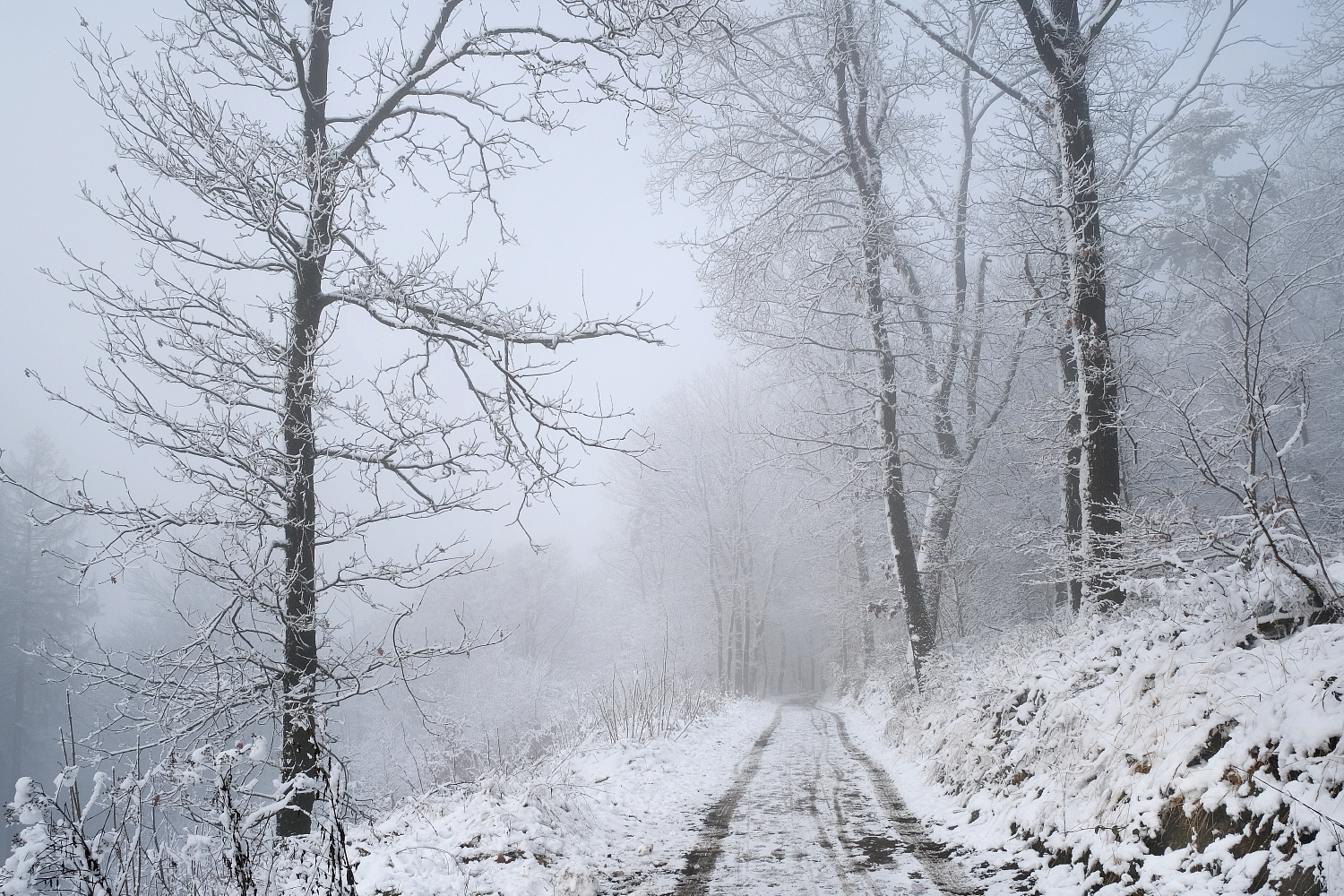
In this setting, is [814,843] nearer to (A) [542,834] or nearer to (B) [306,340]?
(A) [542,834]

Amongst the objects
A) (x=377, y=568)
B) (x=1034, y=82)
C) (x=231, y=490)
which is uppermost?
(x=1034, y=82)

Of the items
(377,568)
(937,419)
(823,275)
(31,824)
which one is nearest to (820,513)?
(937,419)

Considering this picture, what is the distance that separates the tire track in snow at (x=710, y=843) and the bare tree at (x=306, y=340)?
245cm

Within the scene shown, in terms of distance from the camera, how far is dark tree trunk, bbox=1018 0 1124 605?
7.41 metres

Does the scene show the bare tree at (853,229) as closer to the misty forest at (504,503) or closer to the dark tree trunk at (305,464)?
the misty forest at (504,503)

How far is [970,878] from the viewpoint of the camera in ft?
13.1

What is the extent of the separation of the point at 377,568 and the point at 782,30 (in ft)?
41.0

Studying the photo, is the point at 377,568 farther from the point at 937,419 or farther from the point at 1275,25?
the point at 1275,25

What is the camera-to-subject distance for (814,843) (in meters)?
4.79

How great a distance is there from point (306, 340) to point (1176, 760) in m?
6.79

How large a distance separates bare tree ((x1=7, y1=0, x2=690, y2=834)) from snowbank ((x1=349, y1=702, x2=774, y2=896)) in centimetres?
105

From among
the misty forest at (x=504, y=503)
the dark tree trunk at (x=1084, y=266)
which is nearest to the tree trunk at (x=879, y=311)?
the misty forest at (x=504, y=503)

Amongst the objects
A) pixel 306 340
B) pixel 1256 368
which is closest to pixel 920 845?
pixel 1256 368

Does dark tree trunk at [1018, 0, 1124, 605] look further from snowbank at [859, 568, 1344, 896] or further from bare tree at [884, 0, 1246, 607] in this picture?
snowbank at [859, 568, 1344, 896]
